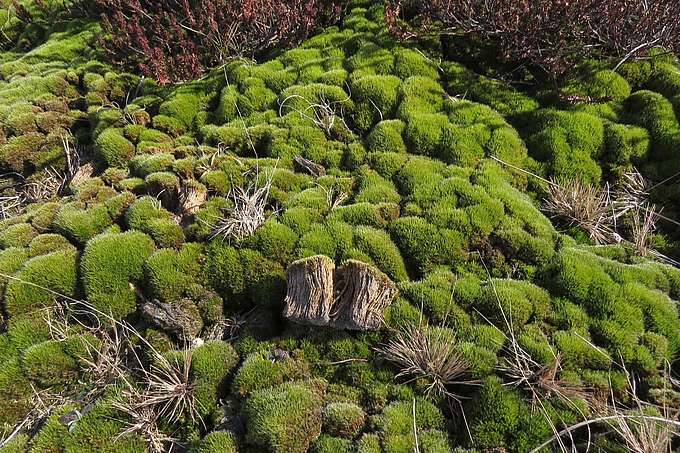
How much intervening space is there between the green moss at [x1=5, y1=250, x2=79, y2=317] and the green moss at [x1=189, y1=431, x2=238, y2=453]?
2.40 m

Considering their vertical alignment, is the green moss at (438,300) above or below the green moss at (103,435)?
above

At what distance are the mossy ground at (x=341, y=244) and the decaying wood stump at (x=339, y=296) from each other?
0.54ft

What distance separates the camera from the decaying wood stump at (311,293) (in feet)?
13.4

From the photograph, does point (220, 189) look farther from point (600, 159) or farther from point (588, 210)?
point (600, 159)

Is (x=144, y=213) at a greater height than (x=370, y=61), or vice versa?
(x=370, y=61)

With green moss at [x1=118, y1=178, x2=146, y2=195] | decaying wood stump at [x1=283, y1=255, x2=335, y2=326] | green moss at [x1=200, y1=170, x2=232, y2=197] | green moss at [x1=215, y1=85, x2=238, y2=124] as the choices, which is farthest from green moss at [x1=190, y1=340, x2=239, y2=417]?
green moss at [x1=215, y1=85, x2=238, y2=124]

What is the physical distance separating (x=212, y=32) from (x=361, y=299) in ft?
19.2

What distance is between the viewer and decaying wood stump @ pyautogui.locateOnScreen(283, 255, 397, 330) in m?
4.04

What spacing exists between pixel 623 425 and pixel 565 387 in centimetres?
47

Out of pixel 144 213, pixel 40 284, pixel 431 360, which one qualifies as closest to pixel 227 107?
pixel 144 213

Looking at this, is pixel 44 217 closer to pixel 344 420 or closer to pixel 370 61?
pixel 344 420

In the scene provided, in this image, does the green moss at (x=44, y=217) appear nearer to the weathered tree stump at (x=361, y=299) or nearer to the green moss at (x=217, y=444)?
the green moss at (x=217, y=444)

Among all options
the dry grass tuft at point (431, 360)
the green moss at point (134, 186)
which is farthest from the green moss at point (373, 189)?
the green moss at point (134, 186)

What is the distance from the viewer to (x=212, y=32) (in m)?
7.46
